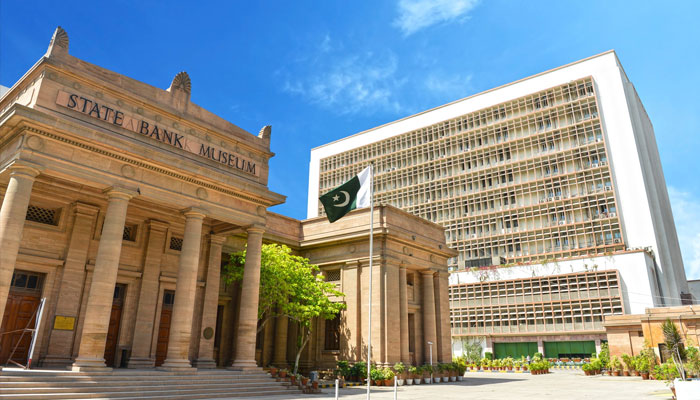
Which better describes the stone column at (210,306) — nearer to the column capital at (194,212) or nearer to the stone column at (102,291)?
the column capital at (194,212)

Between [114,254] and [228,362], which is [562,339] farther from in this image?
[114,254]

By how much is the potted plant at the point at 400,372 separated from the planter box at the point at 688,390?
15843 millimetres

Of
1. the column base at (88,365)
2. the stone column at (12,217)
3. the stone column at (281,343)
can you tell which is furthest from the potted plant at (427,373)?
the stone column at (12,217)

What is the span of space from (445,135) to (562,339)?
126ft

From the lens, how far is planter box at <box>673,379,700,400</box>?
663 inches

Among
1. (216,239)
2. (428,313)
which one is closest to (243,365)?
(216,239)

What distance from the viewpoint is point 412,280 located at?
36938 mm

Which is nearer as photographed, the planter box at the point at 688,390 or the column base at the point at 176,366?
the planter box at the point at 688,390

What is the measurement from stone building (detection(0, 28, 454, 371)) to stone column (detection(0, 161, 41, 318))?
0.04 m

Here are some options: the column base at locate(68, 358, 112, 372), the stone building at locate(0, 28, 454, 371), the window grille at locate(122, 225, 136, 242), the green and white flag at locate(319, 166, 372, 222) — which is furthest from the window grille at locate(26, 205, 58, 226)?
the green and white flag at locate(319, 166, 372, 222)

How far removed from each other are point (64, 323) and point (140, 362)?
14.1 feet

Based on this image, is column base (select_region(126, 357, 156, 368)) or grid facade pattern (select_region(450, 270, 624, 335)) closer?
column base (select_region(126, 357, 156, 368))

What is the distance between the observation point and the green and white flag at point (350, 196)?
723 inches

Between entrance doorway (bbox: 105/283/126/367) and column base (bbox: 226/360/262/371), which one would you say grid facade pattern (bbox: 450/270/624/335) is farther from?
entrance doorway (bbox: 105/283/126/367)
